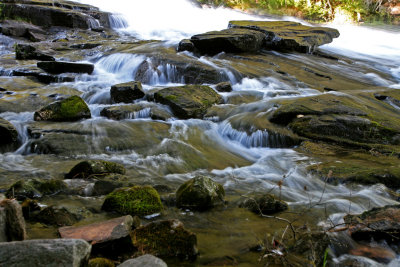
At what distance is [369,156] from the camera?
269 inches

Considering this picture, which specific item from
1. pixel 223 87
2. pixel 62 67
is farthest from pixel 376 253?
pixel 62 67

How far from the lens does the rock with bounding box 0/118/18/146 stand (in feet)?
21.6

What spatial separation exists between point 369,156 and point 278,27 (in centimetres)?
1235

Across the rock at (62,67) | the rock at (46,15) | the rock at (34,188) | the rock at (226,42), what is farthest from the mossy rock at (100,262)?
the rock at (46,15)

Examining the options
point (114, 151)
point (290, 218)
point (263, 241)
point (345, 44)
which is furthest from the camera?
point (345, 44)

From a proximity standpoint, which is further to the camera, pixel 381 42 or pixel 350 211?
pixel 381 42

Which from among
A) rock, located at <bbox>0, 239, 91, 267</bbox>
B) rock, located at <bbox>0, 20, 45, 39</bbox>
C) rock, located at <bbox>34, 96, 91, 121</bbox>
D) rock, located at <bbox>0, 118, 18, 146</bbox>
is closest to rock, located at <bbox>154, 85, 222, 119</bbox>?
rock, located at <bbox>34, 96, 91, 121</bbox>

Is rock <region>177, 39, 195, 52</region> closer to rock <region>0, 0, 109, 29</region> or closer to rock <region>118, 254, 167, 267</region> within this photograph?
rock <region>0, 0, 109, 29</region>

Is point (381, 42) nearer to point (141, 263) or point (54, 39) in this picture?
point (54, 39)

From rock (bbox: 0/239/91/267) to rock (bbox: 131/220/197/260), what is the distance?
940mm

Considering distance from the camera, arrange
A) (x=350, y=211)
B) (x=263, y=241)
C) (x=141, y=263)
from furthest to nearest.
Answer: (x=350, y=211)
(x=263, y=241)
(x=141, y=263)

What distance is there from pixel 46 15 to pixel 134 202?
1904cm

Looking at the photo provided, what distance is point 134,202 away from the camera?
157 inches

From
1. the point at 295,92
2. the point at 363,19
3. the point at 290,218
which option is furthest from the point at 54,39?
the point at 363,19
